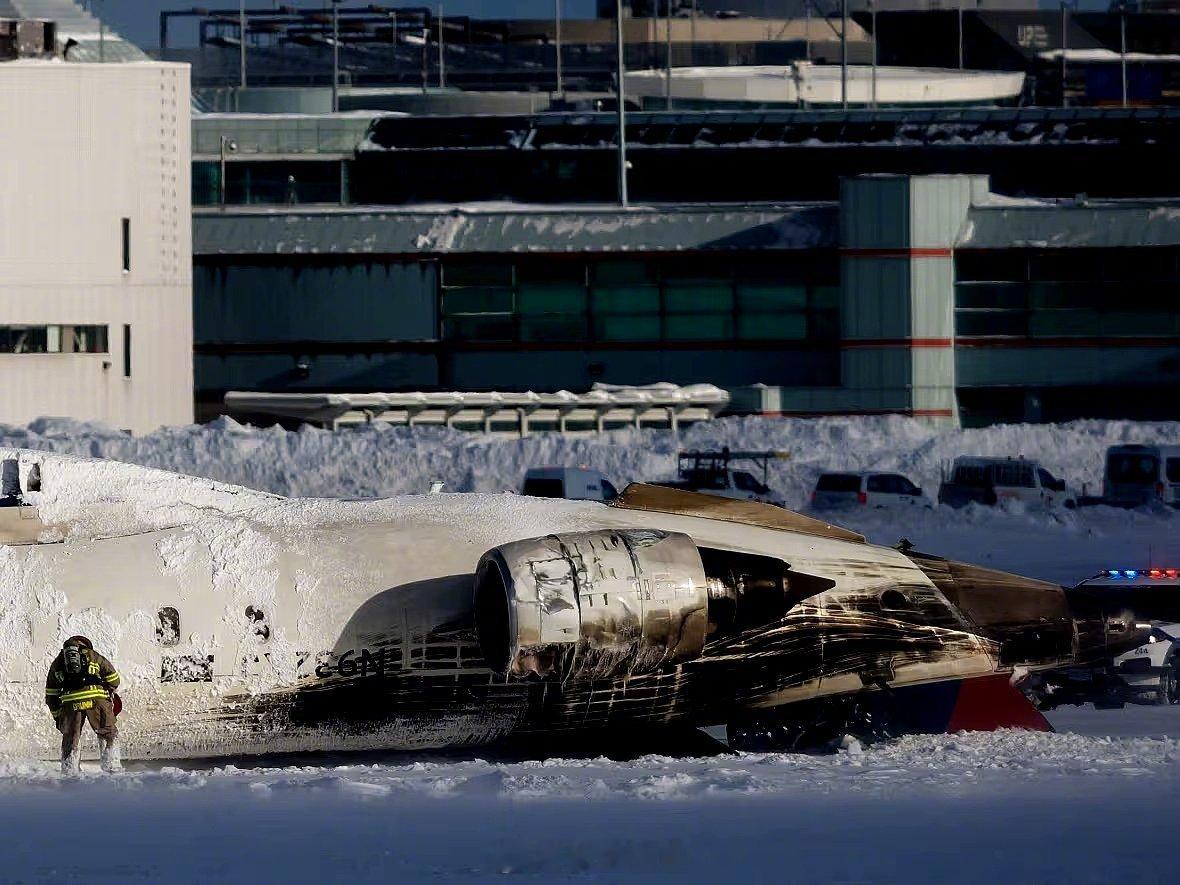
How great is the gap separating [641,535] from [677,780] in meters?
2.75

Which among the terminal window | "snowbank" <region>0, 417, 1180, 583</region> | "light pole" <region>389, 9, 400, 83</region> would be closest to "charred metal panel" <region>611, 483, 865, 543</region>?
"snowbank" <region>0, 417, 1180, 583</region>

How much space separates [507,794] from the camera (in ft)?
55.8

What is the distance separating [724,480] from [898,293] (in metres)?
19.0

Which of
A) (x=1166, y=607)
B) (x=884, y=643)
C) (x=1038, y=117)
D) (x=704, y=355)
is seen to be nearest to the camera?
(x=884, y=643)

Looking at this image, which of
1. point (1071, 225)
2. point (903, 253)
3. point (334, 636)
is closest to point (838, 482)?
point (903, 253)

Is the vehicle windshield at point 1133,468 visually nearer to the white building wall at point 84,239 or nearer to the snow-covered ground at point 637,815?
the snow-covered ground at point 637,815

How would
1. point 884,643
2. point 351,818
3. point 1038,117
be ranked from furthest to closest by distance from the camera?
point 1038,117, point 884,643, point 351,818

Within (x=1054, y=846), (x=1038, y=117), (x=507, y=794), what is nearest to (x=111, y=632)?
(x=507, y=794)

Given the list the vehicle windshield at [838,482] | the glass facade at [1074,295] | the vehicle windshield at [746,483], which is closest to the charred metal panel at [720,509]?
the vehicle windshield at [838,482]

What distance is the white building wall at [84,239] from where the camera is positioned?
59969mm

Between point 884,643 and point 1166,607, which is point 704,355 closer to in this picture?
point 1166,607

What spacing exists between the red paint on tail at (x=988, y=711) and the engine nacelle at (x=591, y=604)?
3.66 m

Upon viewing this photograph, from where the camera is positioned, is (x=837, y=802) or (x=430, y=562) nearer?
(x=837, y=802)

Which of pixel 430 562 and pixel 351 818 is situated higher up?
pixel 430 562
